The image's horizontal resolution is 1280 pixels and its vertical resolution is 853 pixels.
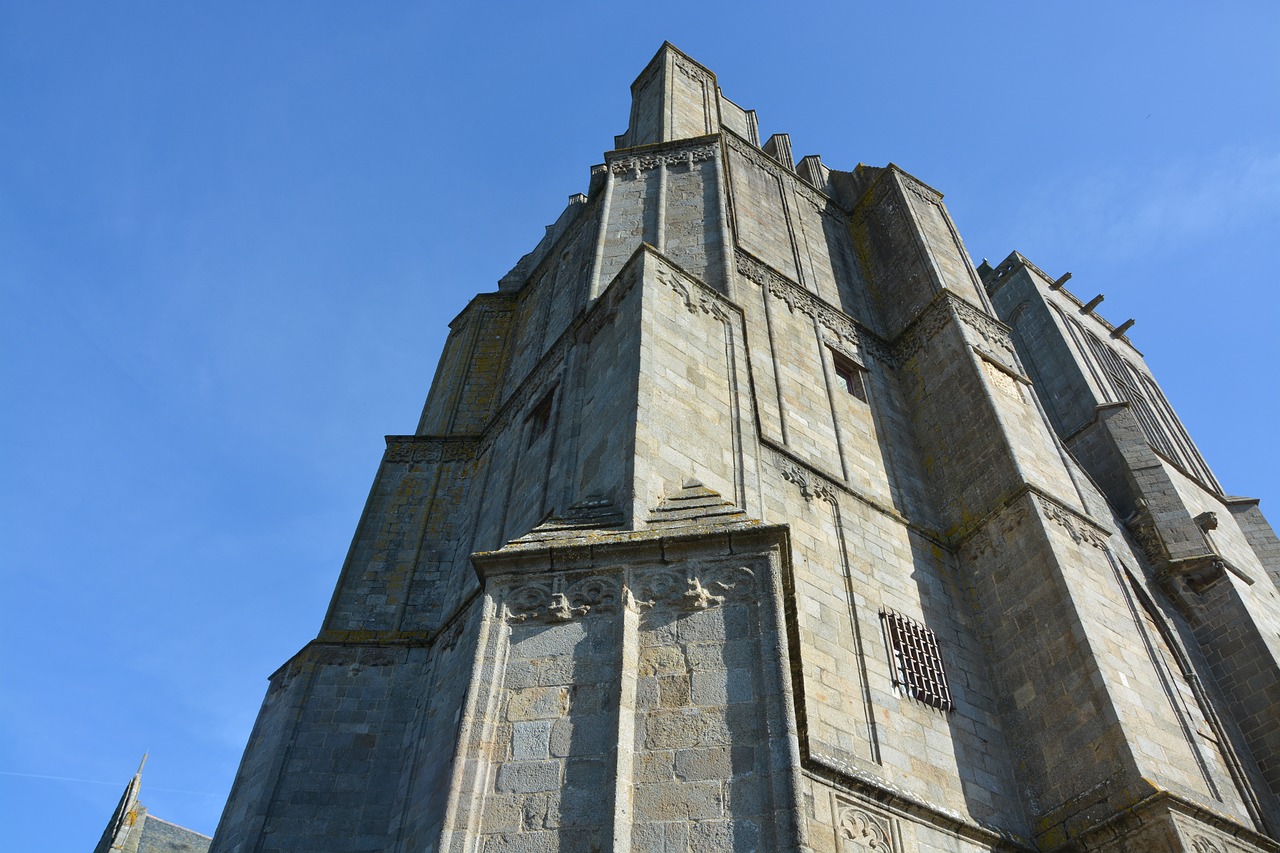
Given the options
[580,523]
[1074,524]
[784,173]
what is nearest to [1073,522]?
[1074,524]

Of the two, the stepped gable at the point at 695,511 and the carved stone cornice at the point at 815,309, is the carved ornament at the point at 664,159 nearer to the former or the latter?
the carved stone cornice at the point at 815,309

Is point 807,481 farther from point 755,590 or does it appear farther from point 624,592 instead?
point 624,592

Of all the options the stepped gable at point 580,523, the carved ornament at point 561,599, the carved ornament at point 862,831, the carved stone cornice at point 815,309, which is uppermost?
the carved stone cornice at point 815,309

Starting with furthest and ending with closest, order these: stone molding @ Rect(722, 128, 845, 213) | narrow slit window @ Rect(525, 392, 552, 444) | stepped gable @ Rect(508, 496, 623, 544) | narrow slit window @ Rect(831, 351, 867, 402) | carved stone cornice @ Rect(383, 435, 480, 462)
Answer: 1. stone molding @ Rect(722, 128, 845, 213)
2. carved stone cornice @ Rect(383, 435, 480, 462)
3. narrow slit window @ Rect(831, 351, 867, 402)
4. narrow slit window @ Rect(525, 392, 552, 444)
5. stepped gable @ Rect(508, 496, 623, 544)

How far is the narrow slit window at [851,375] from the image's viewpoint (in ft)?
50.7

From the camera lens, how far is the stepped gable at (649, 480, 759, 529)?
8141mm

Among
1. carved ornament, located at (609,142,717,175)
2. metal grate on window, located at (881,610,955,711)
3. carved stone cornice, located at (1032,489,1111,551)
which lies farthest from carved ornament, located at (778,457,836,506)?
carved ornament, located at (609,142,717,175)

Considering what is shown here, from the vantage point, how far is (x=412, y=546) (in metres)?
14.8

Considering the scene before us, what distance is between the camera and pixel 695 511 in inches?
333

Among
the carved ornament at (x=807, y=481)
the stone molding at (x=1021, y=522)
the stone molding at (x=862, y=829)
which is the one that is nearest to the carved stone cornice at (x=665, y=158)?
the carved ornament at (x=807, y=481)

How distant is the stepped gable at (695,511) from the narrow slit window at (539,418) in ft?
15.8

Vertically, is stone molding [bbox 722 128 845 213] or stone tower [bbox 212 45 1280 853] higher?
stone molding [bbox 722 128 845 213]

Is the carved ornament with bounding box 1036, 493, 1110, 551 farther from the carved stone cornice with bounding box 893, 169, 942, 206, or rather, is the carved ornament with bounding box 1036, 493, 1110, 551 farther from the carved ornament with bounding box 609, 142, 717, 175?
the carved stone cornice with bounding box 893, 169, 942, 206

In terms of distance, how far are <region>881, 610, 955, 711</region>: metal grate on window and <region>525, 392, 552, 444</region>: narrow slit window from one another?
5.39 m
